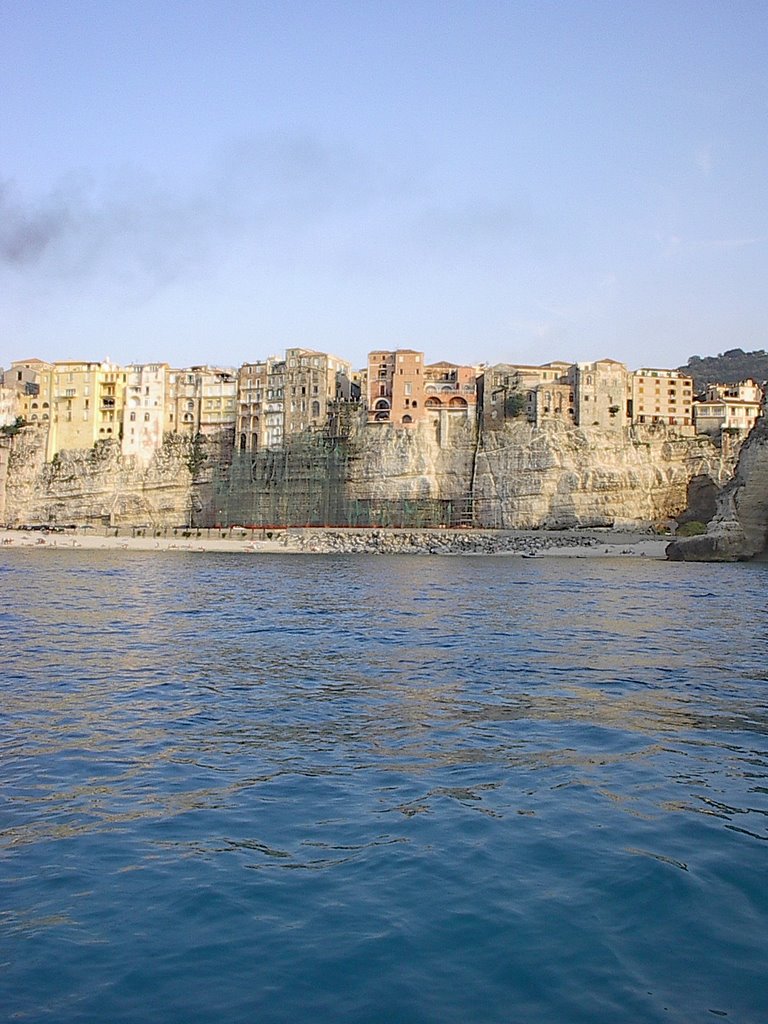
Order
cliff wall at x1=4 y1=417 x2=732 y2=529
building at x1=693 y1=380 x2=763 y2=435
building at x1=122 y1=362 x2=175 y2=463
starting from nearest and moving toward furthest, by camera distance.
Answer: cliff wall at x1=4 y1=417 x2=732 y2=529
building at x1=693 y1=380 x2=763 y2=435
building at x1=122 y1=362 x2=175 y2=463

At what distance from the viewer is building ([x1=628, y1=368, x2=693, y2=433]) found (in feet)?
305

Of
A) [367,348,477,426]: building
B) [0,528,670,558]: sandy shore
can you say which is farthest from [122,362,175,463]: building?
[367,348,477,426]: building

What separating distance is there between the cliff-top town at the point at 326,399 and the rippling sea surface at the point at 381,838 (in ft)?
236

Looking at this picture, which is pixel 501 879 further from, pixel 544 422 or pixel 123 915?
pixel 544 422

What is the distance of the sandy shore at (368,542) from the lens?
72.5 meters

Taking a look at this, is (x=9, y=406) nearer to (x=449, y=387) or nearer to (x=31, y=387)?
(x=31, y=387)

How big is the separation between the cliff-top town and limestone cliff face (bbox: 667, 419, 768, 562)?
82.8ft

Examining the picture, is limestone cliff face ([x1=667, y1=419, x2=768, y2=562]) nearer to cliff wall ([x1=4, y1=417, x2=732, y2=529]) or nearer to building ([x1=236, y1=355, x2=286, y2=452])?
cliff wall ([x1=4, y1=417, x2=732, y2=529])

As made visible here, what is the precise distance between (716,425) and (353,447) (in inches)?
1388

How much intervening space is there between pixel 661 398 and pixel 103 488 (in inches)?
2196

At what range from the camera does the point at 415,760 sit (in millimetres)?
9977

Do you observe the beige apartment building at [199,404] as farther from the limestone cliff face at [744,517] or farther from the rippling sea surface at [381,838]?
the rippling sea surface at [381,838]

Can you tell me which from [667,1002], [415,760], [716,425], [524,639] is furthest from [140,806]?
[716,425]

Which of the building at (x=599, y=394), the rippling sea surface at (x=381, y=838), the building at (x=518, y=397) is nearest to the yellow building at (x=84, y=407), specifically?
the building at (x=518, y=397)
